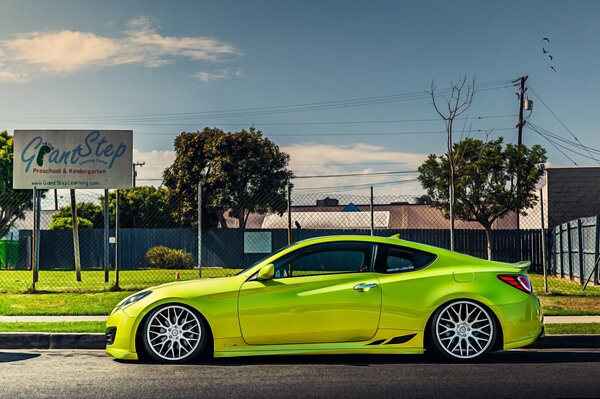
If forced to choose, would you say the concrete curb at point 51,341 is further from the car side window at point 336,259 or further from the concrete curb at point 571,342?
the concrete curb at point 571,342

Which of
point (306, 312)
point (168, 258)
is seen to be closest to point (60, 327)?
point (306, 312)

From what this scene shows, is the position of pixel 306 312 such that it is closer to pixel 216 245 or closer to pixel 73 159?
pixel 73 159

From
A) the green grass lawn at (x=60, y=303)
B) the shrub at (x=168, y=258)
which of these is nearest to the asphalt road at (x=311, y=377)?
the green grass lawn at (x=60, y=303)

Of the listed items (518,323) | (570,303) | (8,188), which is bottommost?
(570,303)

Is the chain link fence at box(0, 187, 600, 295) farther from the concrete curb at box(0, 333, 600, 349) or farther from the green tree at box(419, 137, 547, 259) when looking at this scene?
the concrete curb at box(0, 333, 600, 349)

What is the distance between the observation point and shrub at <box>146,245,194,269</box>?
112ft

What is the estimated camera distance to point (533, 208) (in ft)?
130

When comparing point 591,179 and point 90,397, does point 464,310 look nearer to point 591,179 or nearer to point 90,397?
point 90,397

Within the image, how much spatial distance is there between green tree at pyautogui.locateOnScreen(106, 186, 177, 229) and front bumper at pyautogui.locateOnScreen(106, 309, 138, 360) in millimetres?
41746

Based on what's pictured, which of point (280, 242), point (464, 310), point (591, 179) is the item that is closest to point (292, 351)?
point (464, 310)

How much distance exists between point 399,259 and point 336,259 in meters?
0.70

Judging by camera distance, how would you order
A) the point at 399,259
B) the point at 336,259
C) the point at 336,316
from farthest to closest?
the point at 336,259 → the point at 399,259 → the point at 336,316

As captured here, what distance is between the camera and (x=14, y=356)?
9.45m

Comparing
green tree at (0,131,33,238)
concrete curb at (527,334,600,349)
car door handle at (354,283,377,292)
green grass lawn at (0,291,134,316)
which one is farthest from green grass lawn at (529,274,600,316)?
green tree at (0,131,33,238)
